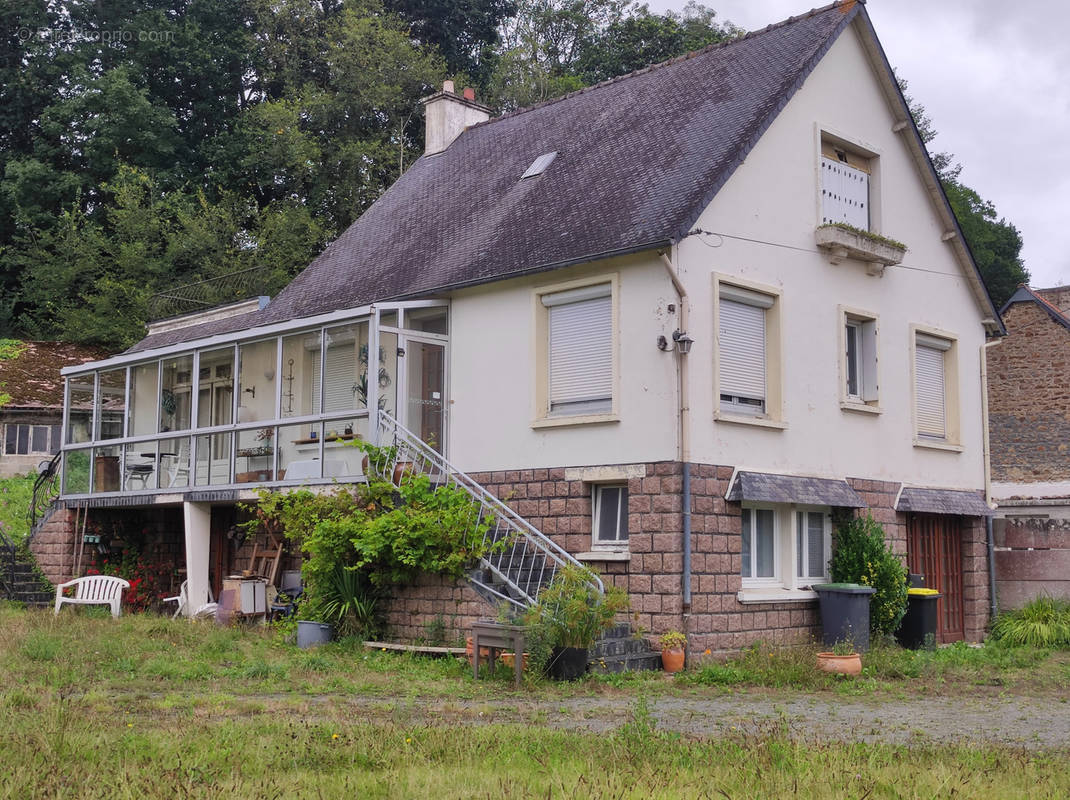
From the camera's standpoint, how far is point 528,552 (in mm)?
15227

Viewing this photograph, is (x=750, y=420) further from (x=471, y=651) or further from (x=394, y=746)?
(x=394, y=746)

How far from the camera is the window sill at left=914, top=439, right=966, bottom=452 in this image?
707 inches

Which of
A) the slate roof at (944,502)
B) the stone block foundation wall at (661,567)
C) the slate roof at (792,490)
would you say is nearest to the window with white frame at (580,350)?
the stone block foundation wall at (661,567)

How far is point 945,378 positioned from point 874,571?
458 cm

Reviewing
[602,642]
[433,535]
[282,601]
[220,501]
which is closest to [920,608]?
[602,642]

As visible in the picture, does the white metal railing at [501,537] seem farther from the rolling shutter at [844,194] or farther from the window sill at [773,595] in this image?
the rolling shutter at [844,194]

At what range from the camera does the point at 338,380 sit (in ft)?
57.0

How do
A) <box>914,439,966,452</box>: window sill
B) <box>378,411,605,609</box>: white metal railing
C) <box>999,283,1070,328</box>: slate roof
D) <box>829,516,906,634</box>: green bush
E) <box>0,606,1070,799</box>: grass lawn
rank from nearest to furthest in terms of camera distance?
1. <box>0,606,1070,799</box>: grass lawn
2. <box>378,411,605,609</box>: white metal railing
3. <box>829,516,906,634</box>: green bush
4. <box>914,439,966,452</box>: window sill
5. <box>999,283,1070,328</box>: slate roof

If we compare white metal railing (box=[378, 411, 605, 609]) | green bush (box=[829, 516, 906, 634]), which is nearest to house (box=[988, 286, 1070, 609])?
green bush (box=[829, 516, 906, 634])

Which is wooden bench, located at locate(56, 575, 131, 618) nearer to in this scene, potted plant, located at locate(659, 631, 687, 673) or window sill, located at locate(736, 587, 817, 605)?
potted plant, located at locate(659, 631, 687, 673)

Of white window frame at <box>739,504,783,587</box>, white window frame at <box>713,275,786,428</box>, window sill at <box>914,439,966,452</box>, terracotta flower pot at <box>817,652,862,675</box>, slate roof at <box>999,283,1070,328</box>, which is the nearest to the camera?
terracotta flower pot at <box>817,652,862,675</box>

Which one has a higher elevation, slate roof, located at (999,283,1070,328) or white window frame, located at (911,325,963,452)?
slate roof, located at (999,283,1070,328)

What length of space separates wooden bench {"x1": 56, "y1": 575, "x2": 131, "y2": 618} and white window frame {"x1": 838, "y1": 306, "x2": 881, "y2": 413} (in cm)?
1153

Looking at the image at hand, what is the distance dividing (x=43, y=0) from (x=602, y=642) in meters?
36.9
